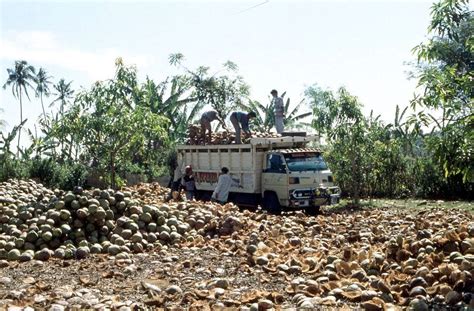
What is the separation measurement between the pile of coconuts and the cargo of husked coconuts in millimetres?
4809

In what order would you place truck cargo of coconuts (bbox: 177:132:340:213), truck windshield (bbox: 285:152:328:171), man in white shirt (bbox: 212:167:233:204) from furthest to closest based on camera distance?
1. truck windshield (bbox: 285:152:328:171)
2. truck cargo of coconuts (bbox: 177:132:340:213)
3. man in white shirt (bbox: 212:167:233:204)

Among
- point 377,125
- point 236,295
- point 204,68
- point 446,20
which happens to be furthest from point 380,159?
point 236,295

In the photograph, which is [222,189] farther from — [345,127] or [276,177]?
[345,127]

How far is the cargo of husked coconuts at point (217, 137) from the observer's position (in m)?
15.3

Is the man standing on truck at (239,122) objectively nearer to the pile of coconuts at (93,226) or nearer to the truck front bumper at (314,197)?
the truck front bumper at (314,197)

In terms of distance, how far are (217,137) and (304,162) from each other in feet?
10.3

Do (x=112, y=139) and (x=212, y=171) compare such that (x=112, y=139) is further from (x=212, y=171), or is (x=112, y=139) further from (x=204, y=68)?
(x=204, y=68)

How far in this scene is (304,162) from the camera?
14219mm

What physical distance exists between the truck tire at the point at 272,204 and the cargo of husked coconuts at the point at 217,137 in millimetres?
1512

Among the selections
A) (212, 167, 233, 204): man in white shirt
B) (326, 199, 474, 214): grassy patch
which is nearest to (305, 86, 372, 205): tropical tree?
(326, 199, 474, 214): grassy patch

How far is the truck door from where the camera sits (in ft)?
45.6

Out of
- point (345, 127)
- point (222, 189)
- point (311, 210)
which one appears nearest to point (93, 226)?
point (222, 189)

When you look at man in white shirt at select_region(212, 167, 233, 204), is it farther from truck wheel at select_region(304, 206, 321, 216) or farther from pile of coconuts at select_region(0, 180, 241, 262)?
pile of coconuts at select_region(0, 180, 241, 262)

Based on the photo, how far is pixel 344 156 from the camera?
20.4 metres
